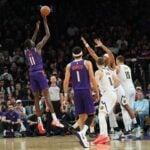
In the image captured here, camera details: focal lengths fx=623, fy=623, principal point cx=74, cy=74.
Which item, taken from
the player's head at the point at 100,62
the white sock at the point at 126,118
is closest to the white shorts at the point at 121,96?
the white sock at the point at 126,118

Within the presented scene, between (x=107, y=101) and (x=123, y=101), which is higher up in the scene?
(x=107, y=101)

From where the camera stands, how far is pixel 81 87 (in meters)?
13.5

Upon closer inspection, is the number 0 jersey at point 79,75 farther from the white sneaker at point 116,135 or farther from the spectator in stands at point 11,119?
the spectator in stands at point 11,119

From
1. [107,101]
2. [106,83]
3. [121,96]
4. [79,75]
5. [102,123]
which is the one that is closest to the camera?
[79,75]

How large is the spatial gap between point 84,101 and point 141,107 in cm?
496

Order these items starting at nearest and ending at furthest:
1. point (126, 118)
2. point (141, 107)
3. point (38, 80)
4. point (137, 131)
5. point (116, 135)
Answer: point (38, 80), point (126, 118), point (116, 135), point (137, 131), point (141, 107)

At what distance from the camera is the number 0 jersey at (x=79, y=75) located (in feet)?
44.0

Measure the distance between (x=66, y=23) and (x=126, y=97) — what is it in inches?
425

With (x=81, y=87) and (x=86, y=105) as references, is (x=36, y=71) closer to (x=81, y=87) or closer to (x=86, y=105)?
(x=81, y=87)

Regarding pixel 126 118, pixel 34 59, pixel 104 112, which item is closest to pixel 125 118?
pixel 126 118

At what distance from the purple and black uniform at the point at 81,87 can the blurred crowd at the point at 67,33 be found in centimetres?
754

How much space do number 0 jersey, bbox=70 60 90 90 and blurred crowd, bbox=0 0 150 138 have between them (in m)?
7.56

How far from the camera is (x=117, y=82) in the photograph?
1489cm

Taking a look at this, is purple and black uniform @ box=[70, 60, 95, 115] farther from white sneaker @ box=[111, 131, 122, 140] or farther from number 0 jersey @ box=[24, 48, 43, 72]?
white sneaker @ box=[111, 131, 122, 140]
